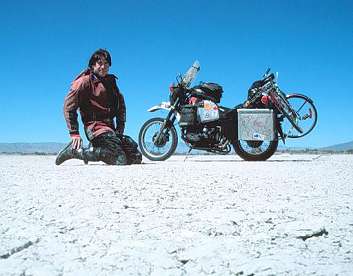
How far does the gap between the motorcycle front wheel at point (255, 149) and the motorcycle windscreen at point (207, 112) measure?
57 centimetres

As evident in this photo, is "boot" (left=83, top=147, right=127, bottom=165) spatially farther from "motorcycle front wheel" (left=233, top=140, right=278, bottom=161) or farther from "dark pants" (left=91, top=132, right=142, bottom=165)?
"motorcycle front wheel" (left=233, top=140, right=278, bottom=161)

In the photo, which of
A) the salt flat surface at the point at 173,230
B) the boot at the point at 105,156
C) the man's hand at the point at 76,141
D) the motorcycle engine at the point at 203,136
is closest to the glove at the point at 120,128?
the boot at the point at 105,156

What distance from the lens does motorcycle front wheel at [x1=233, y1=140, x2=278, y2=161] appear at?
7.30 metres

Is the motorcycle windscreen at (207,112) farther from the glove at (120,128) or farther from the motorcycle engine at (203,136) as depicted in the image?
the glove at (120,128)

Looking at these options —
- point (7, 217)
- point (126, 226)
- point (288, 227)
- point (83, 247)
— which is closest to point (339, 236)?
point (288, 227)

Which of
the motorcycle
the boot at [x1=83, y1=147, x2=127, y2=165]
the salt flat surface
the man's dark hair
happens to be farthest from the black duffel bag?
the salt flat surface

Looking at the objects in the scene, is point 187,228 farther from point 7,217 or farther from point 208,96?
point 208,96

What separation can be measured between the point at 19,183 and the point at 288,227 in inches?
A: 79.2

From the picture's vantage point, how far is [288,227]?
1886mm

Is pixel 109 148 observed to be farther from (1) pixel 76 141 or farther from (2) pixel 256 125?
(2) pixel 256 125

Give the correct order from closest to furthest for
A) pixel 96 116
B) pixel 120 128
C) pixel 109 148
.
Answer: pixel 109 148 < pixel 96 116 < pixel 120 128

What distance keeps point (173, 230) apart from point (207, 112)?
5515 mm

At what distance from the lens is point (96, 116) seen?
540cm

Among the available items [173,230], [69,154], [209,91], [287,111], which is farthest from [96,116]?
[173,230]
